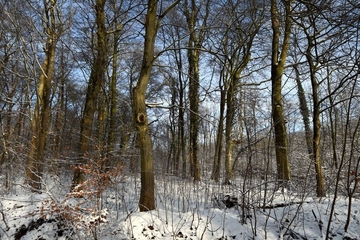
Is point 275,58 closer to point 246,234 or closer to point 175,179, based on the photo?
point 175,179

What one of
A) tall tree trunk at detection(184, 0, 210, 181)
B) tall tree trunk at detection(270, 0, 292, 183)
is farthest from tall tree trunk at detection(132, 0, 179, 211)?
tall tree trunk at detection(184, 0, 210, 181)

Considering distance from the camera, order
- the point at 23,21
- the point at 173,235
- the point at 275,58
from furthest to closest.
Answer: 1. the point at 23,21
2. the point at 275,58
3. the point at 173,235

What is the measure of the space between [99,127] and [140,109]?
19.7 ft

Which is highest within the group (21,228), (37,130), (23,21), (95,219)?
(23,21)

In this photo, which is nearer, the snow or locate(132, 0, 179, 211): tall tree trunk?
the snow

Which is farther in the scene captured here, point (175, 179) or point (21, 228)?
point (175, 179)

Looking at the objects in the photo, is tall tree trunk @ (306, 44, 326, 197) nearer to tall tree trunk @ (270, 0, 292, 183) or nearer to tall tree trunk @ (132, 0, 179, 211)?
tall tree trunk @ (270, 0, 292, 183)

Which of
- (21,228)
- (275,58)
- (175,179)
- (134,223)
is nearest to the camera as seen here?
(134,223)

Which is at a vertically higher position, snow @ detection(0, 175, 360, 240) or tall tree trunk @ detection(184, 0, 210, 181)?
Answer: tall tree trunk @ detection(184, 0, 210, 181)

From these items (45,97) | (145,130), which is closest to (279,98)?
(145,130)

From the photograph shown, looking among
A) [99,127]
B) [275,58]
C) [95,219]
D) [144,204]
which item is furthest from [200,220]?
[99,127]

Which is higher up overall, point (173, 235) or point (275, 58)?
point (275, 58)

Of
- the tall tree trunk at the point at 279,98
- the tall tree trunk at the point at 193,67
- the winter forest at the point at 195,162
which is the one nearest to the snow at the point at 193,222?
the winter forest at the point at 195,162

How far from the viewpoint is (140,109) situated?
484 cm
